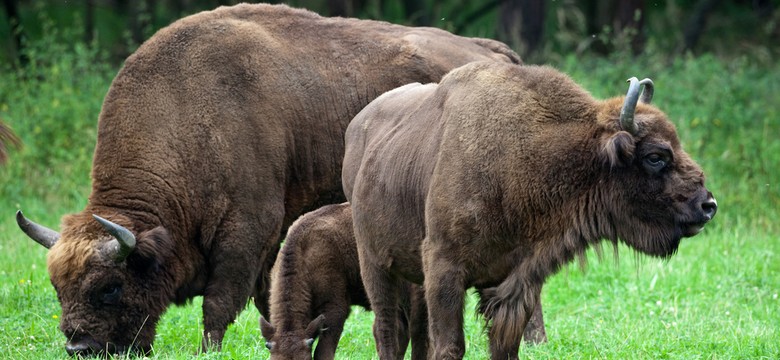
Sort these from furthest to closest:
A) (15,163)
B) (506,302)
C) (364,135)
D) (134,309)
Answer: (15,163) < (134,309) < (364,135) < (506,302)

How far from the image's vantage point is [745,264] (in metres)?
11.0

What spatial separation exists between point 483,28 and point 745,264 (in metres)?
14.5

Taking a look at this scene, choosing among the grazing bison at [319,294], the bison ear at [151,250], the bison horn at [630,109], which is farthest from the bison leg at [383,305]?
the bison horn at [630,109]

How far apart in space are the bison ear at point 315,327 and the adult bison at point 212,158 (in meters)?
1.24

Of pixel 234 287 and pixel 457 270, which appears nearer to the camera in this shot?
pixel 457 270

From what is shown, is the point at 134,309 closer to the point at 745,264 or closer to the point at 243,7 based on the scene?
the point at 243,7

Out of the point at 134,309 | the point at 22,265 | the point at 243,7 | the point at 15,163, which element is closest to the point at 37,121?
the point at 15,163

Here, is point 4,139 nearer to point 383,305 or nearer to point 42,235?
point 42,235

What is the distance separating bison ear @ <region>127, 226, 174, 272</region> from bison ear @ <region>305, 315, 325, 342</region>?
1.47m

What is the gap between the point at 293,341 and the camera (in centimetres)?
768

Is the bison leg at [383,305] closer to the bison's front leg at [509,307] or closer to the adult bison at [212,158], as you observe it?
the bison's front leg at [509,307]

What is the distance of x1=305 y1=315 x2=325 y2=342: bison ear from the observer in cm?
764

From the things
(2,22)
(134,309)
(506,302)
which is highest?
(506,302)

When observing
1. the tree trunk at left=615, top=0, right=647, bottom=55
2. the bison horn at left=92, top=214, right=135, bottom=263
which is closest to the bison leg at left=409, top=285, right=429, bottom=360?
the bison horn at left=92, top=214, right=135, bottom=263
